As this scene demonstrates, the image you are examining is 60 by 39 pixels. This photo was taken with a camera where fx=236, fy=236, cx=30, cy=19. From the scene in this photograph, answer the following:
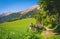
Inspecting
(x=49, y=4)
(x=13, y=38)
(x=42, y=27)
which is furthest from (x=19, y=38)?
(x=42, y=27)

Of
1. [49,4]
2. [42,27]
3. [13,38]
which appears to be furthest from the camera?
[42,27]

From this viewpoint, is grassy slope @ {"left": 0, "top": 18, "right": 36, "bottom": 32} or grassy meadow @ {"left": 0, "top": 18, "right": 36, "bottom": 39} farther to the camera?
grassy slope @ {"left": 0, "top": 18, "right": 36, "bottom": 32}

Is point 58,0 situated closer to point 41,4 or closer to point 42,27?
point 41,4

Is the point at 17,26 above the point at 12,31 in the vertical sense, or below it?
below

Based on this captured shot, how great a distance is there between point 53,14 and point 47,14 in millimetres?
1042

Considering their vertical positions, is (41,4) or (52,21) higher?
(41,4)

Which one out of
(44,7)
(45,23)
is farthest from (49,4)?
(45,23)

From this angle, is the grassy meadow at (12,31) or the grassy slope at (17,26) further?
the grassy slope at (17,26)

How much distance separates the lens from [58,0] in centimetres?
4084

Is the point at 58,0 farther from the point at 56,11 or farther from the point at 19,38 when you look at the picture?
the point at 19,38

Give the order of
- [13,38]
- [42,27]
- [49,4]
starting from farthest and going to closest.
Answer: [42,27] → [49,4] → [13,38]

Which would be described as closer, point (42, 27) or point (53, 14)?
point (53, 14)

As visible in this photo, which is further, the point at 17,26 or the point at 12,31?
the point at 17,26

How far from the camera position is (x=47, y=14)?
41125 mm
